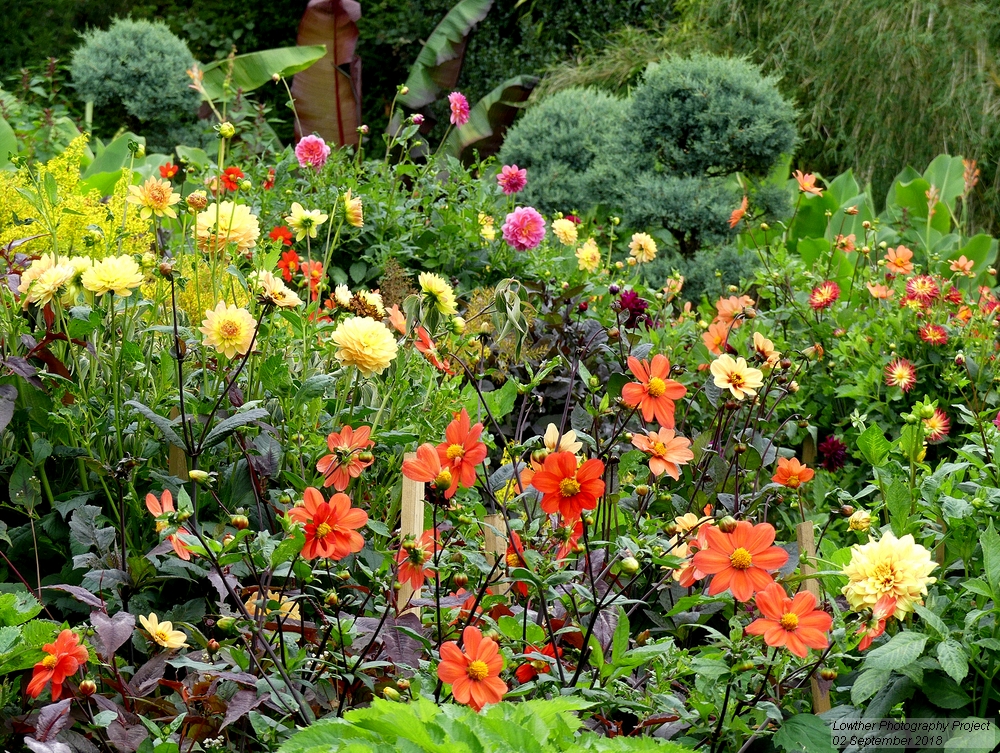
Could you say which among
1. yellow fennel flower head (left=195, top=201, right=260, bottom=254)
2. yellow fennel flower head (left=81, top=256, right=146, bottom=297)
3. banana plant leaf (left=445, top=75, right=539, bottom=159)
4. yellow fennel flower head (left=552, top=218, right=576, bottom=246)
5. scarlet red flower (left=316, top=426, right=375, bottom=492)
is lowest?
banana plant leaf (left=445, top=75, right=539, bottom=159)

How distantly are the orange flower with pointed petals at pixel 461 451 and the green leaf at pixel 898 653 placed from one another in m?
0.53

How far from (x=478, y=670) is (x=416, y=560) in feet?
0.46

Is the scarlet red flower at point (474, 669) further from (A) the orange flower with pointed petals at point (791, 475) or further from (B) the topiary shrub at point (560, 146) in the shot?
(B) the topiary shrub at point (560, 146)

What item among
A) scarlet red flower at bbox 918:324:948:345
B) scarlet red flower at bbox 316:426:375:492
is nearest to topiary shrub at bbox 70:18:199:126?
scarlet red flower at bbox 918:324:948:345

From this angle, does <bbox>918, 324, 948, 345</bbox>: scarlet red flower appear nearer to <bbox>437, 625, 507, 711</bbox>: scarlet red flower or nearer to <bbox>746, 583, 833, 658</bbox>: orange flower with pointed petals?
<bbox>746, 583, 833, 658</bbox>: orange flower with pointed petals

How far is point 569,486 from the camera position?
1133 millimetres

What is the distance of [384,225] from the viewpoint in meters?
3.34

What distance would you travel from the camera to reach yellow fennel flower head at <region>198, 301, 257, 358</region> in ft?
4.82

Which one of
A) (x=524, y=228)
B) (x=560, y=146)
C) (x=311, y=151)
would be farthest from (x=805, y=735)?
(x=560, y=146)

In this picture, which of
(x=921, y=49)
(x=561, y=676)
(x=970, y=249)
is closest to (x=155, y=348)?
(x=561, y=676)

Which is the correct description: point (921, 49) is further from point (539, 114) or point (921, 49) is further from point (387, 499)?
point (387, 499)

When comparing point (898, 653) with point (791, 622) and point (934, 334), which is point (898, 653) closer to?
point (791, 622)

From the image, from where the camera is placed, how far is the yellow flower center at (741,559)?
41.8 inches

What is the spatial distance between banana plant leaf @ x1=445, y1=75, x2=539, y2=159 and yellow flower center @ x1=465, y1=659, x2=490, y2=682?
5965 mm
